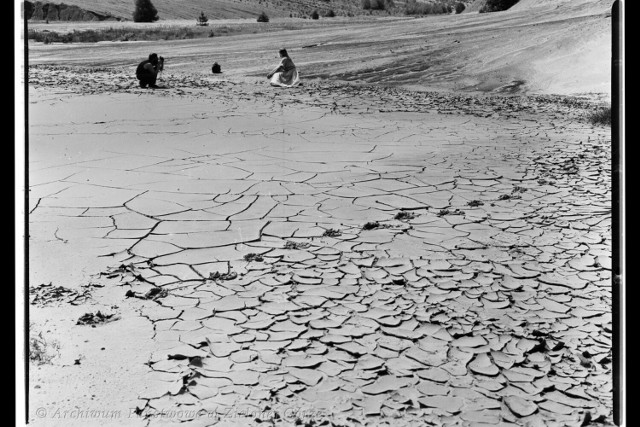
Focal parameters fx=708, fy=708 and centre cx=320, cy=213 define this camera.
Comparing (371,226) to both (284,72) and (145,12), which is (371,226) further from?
(145,12)

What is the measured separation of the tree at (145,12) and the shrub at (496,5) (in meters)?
2.28

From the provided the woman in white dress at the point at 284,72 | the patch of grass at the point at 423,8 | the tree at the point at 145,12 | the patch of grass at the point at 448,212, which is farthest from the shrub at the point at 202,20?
the patch of grass at the point at 448,212

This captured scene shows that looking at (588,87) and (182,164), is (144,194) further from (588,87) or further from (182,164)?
(588,87)

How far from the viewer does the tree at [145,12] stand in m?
4.14

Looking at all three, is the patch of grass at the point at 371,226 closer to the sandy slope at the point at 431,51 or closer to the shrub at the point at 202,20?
the sandy slope at the point at 431,51

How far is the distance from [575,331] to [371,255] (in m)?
0.97

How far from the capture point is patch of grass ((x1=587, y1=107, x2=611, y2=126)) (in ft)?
13.5

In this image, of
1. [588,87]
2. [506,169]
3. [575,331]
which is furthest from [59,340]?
[588,87]

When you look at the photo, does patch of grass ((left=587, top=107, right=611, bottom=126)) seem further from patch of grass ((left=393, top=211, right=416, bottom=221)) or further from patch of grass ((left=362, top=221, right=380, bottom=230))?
patch of grass ((left=362, top=221, right=380, bottom=230))

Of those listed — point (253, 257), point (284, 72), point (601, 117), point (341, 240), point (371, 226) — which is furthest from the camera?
point (284, 72)

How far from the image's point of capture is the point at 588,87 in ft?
13.7

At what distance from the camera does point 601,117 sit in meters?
4.16

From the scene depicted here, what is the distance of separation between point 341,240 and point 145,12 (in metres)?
1.89

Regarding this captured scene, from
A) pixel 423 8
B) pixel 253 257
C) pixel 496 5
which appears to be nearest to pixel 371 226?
pixel 253 257
